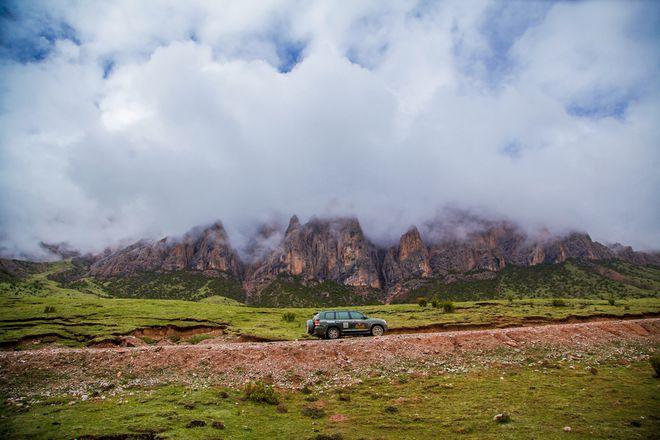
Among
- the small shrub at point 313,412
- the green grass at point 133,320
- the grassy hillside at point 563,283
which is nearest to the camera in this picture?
the small shrub at point 313,412

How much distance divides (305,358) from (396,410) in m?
8.00

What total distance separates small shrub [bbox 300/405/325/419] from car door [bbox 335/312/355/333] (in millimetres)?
12371

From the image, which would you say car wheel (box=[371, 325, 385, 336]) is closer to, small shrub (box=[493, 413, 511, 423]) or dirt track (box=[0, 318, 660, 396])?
dirt track (box=[0, 318, 660, 396])

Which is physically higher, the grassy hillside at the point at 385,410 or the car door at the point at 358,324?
the car door at the point at 358,324

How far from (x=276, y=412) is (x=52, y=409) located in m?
9.95

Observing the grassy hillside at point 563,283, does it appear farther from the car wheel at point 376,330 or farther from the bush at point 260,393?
the bush at point 260,393

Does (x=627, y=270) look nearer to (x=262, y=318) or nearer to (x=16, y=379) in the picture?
(x=262, y=318)

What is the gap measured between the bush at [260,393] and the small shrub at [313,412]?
1892 mm

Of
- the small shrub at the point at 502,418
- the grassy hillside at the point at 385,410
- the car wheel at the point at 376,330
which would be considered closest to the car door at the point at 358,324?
the car wheel at the point at 376,330

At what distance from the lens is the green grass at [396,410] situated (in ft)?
43.3

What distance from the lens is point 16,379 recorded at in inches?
765

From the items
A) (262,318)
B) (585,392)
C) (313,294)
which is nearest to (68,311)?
(262,318)

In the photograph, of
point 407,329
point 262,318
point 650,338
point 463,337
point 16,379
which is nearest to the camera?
point 16,379

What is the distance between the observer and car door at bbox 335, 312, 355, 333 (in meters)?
28.6
